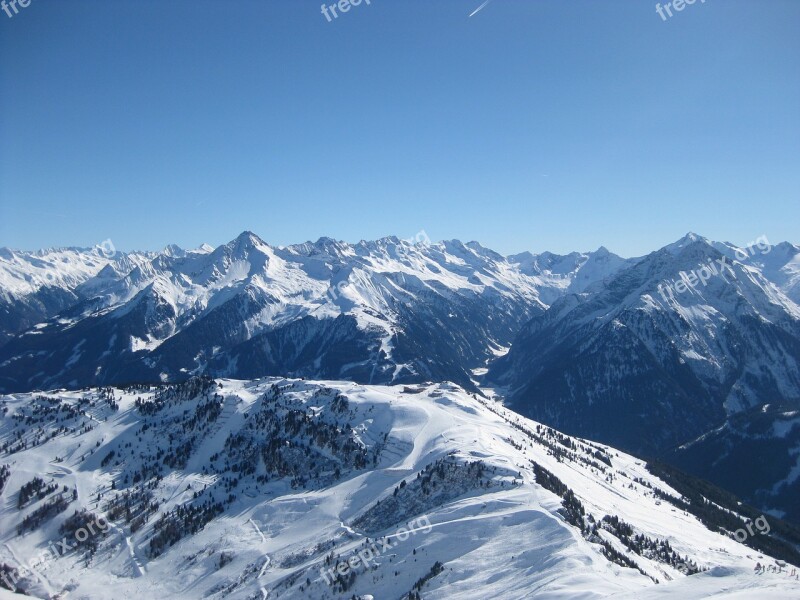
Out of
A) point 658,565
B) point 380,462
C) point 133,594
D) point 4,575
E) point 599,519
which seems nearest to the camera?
point 658,565

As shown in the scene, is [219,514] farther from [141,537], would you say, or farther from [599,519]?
[599,519]

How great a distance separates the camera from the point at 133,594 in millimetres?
157125

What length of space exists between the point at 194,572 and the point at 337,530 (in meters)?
41.4

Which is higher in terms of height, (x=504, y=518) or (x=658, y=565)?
(x=504, y=518)

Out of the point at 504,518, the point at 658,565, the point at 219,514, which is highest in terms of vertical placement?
the point at 219,514

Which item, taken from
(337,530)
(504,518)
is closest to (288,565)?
(337,530)

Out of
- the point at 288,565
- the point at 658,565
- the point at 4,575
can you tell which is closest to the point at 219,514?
the point at 288,565

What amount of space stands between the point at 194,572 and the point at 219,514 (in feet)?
87.9

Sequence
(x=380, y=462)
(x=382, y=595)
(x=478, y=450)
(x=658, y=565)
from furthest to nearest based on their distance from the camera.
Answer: (x=380, y=462) → (x=478, y=450) → (x=658, y=565) → (x=382, y=595)

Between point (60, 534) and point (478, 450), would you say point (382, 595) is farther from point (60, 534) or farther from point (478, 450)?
point (60, 534)

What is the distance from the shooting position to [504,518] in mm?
135250

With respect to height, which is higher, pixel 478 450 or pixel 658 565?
pixel 478 450

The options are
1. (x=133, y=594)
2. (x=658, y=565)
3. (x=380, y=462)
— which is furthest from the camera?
(x=380, y=462)

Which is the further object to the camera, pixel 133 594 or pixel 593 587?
pixel 133 594
